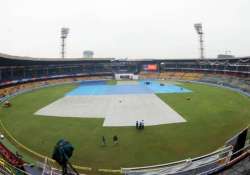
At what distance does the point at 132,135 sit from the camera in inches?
999

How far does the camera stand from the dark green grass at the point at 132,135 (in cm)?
2025

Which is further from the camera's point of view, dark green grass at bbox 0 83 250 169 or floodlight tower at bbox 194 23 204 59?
floodlight tower at bbox 194 23 204 59

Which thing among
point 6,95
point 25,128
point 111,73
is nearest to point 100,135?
point 25,128

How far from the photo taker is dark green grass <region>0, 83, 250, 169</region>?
20250 millimetres

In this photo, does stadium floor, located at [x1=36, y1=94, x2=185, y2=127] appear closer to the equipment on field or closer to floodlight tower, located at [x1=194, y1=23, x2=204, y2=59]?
the equipment on field

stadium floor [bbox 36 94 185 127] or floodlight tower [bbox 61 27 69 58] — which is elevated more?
floodlight tower [bbox 61 27 69 58]

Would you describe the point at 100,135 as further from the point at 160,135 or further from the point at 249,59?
the point at 249,59

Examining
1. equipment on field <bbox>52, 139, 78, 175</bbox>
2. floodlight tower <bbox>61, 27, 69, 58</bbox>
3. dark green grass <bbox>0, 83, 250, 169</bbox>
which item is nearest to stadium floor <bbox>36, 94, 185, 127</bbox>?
dark green grass <bbox>0, 83, 250, 169</bbox>

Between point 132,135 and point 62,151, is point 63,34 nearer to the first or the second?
point 132,135

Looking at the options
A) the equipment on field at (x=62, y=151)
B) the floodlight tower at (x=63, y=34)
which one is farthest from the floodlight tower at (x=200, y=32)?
the equipment on field at (x=62, y=151)

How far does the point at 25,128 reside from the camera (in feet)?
94.9

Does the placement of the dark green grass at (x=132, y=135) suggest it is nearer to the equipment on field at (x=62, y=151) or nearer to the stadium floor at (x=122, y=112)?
the stadium floor at (x=122, y=112)

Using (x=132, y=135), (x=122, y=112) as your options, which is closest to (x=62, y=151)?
(x=132, y=135)

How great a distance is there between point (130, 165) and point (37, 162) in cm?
783
